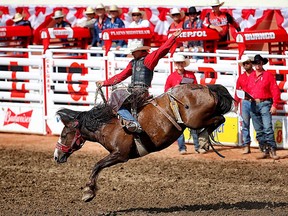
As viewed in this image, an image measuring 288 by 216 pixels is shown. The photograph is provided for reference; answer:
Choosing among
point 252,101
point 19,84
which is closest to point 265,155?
point 252,101

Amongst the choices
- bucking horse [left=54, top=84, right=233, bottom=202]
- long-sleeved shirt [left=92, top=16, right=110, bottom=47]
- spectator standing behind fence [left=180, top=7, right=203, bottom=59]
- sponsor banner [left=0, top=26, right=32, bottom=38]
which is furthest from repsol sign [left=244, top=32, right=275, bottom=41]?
sponsor banner [left=0, top=26, right=32, bottom=38]

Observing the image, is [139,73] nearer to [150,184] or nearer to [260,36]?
[150,184]

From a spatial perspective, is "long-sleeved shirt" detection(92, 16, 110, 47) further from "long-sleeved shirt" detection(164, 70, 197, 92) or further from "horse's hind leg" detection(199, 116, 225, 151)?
"horse's hind leg" detection(199, 116, 225, 151)

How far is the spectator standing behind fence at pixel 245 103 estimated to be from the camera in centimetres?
1327

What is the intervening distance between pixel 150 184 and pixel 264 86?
2783mm

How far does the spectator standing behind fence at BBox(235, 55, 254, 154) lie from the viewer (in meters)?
13.3

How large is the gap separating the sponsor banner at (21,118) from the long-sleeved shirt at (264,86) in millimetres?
4722

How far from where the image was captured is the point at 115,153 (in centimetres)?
966

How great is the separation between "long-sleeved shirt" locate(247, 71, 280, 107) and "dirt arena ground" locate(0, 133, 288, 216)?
3.40 feet

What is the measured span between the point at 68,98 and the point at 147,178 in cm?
426

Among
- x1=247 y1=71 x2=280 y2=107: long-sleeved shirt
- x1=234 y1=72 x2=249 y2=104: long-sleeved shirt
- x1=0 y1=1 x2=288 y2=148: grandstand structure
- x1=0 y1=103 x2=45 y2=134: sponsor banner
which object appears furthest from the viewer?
x1=0 y1=103 x2=45 y2=134: sponsor banner

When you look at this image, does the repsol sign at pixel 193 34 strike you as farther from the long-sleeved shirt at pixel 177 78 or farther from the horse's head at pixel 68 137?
the horse's head at pixel 68 137

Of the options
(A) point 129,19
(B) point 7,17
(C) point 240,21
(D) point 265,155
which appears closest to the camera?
(D) point 265,155

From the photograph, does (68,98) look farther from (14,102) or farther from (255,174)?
(255,174)
